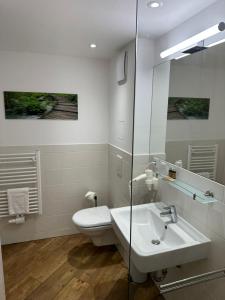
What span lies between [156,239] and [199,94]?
3.76ft

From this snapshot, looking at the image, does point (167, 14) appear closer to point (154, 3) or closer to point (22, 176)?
point (154, 3)

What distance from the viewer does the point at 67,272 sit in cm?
226

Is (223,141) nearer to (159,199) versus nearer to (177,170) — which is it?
(177,170)

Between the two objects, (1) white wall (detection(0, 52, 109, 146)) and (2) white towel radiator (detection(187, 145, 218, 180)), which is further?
(1) white wall (detection(0, 52, 109, 146))

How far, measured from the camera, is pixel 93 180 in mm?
2939

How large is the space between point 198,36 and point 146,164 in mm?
1161

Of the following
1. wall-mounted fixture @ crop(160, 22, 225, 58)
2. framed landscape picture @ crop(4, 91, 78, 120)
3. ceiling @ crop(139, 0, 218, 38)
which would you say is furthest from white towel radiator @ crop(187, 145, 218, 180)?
framed landscape picture @ crop(4, 91, 78, 120)

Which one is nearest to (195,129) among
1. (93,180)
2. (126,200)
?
(126,200)

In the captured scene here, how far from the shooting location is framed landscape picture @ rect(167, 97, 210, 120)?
1474 millimetres

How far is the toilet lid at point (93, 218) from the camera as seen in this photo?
2.34m

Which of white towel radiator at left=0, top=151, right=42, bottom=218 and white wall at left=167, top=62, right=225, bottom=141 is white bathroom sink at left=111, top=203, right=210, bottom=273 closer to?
white wall at left=167, top=62, right=225, bottom=141

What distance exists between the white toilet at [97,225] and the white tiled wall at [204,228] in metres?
0.87

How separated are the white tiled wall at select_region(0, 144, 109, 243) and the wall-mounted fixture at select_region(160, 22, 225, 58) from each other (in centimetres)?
153

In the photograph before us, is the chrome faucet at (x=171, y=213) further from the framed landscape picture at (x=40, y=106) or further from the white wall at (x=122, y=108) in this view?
the framed landscape picture at (x=40, y=106)
